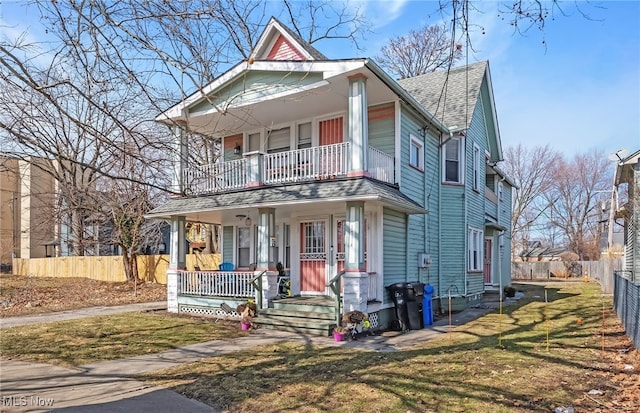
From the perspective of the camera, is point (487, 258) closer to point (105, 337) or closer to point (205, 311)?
point (205, 311)

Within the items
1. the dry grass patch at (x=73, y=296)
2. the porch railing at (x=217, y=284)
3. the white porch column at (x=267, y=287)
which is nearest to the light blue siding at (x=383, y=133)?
the white porch column at (x=267, y=287)

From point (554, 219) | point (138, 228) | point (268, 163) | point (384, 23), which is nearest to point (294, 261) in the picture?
point (268, 163)

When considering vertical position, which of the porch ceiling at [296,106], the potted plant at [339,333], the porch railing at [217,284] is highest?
the porch ceiling at [296,106]

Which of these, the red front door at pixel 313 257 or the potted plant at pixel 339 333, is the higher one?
the red front door at pixel 313 257

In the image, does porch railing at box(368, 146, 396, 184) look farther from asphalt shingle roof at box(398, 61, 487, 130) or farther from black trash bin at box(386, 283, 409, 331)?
asphalt shingle roof at box(398, 61, 487, 130)

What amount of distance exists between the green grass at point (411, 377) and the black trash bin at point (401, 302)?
1557mm

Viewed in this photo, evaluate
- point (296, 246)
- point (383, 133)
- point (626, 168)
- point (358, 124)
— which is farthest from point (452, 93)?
point (296, 246)

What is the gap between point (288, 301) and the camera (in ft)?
38.9

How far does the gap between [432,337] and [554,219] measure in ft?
Answer: 160

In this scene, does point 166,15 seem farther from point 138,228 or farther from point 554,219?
point 554,219

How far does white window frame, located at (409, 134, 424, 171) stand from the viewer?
13.9 metres

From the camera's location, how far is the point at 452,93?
17.7 meters

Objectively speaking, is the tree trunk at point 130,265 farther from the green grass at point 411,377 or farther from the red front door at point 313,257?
the green grass at point 411,377

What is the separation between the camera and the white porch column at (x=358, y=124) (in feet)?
36.5
